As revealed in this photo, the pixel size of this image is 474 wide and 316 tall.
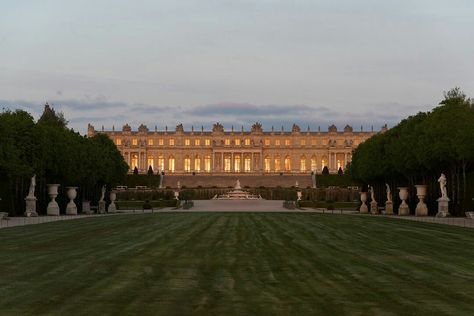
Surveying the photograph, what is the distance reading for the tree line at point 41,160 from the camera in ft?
158

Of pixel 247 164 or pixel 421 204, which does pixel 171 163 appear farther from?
pixel 421 204

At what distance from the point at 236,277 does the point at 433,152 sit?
40.8 m

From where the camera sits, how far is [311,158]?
641ft

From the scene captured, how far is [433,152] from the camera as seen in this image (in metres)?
52.2

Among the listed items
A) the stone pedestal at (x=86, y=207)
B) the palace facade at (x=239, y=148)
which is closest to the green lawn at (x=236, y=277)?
the stone pedestal at (x=86, y=207)

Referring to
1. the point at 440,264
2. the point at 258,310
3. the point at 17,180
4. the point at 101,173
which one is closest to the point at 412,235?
the point at 440,264

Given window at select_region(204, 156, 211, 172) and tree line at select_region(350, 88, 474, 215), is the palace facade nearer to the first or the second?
window at select_region(204, 156, 211, 172)

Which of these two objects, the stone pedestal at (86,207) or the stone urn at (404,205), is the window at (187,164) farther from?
the stone urn at (404,205)

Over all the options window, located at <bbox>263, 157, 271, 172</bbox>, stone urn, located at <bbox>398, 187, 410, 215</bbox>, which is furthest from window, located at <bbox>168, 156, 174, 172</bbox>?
stone urn, located at <bbox>398, 187, 410, 215</bbox>

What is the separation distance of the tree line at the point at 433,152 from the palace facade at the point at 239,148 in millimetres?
122284

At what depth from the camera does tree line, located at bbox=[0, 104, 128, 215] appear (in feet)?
158

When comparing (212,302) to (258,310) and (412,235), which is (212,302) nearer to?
(258,310)

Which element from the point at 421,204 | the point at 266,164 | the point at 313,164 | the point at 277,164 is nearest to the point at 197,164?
the point at 266,164

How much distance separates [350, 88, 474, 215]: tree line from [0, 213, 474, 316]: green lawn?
27253 millimetres
